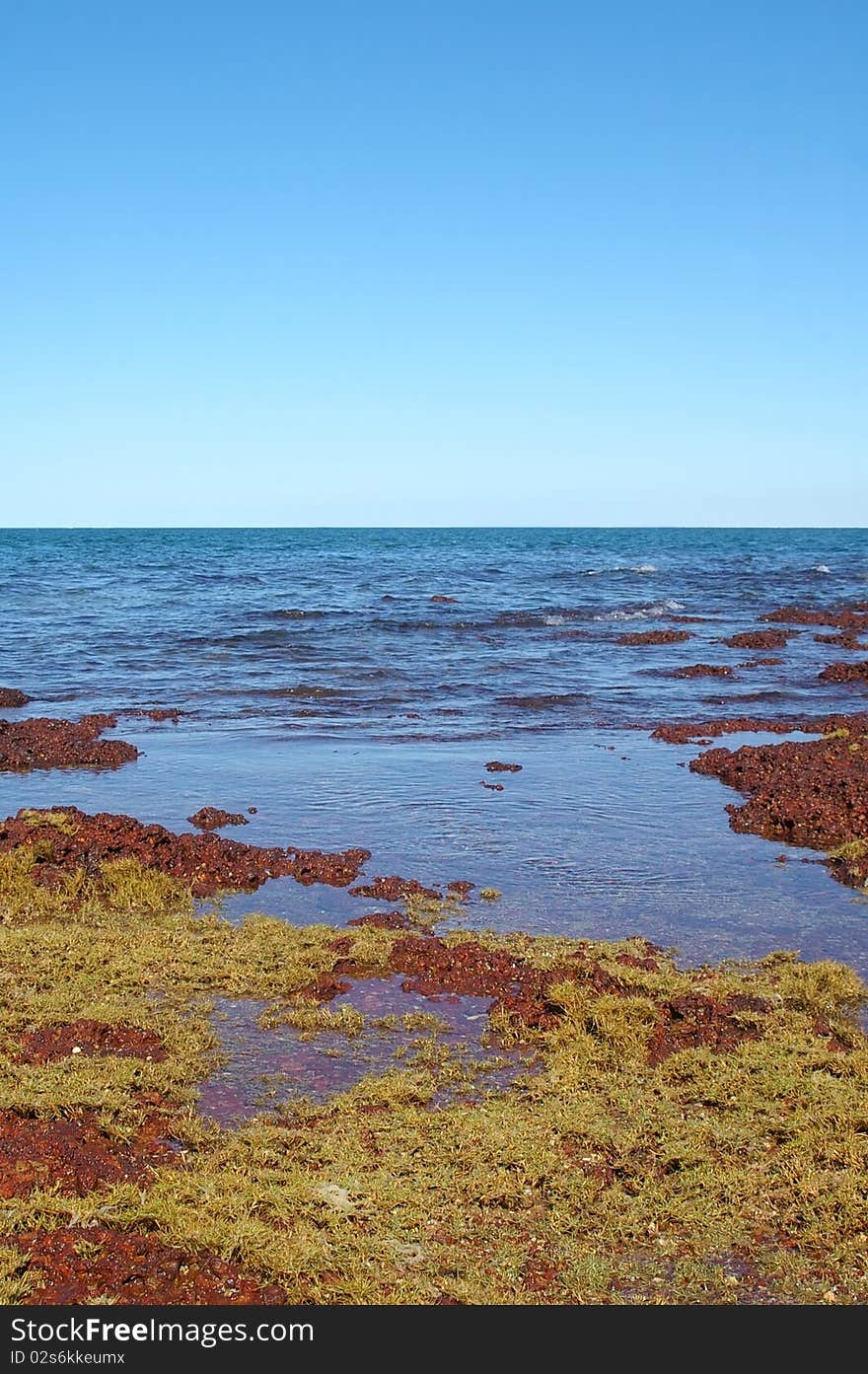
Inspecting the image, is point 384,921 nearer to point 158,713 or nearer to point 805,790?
point 805,790

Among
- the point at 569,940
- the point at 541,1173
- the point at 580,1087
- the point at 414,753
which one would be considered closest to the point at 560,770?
the point at 414,753

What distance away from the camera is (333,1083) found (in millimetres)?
6316

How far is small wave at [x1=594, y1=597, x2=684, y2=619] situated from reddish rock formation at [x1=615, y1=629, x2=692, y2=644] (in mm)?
5595

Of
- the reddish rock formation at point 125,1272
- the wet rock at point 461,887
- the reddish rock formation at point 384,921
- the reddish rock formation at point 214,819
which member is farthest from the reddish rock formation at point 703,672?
the reddish rock formation at point 125,1272

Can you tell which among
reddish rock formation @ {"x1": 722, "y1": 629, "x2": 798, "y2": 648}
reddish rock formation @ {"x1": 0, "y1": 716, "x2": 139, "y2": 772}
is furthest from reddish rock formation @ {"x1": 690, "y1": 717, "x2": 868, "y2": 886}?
reddish rock formation @ {"x1": 722, "y1": 629, "x2": 798, "y2": 648}

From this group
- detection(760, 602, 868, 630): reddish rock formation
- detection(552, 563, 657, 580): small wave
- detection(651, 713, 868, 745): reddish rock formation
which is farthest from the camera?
detection(552, 563, 657, 580): small wave

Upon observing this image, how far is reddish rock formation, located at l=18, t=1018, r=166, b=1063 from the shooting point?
6516 millimetres

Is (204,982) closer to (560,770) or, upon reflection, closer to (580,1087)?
(580,1087)

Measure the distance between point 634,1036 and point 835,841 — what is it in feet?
18.1

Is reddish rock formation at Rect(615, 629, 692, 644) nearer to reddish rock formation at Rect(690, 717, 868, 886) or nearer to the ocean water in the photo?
the ocean water

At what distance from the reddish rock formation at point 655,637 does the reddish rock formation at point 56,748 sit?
18.7 metres

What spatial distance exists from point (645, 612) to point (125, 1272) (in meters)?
37.6

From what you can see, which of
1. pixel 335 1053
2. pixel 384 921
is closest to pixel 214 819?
pixel 384 921

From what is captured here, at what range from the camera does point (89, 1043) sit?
667cm
